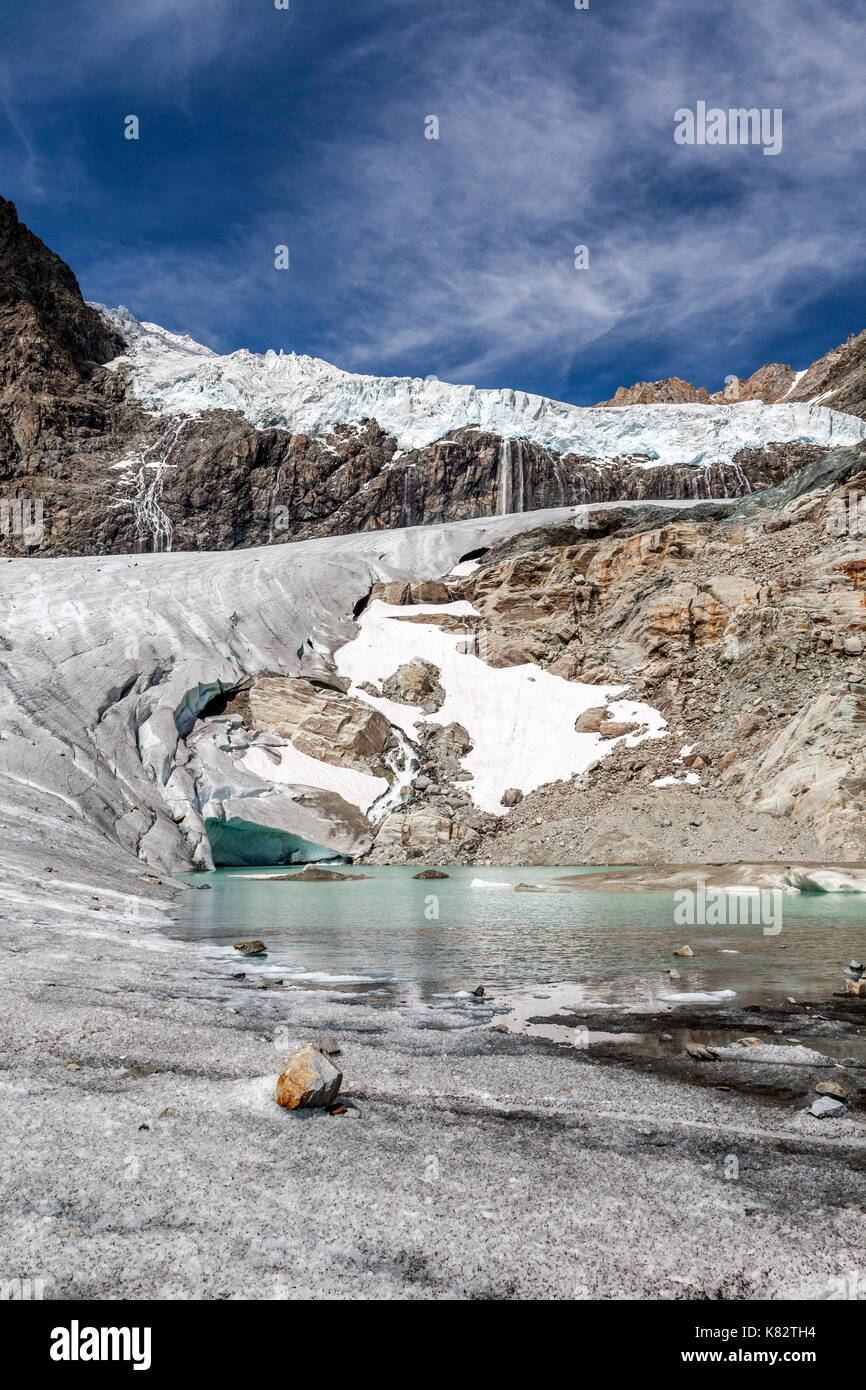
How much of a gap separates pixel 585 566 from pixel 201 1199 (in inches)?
1804

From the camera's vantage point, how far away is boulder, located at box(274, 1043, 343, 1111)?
3.60 meters

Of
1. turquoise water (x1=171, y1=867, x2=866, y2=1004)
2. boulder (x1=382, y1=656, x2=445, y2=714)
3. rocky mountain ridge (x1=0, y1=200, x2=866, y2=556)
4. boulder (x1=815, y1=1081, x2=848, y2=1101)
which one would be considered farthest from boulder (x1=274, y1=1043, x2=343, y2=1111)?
rocky mountain ridge (x1=0, y1=200, x2=866, y2=556)

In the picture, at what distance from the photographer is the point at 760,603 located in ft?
116

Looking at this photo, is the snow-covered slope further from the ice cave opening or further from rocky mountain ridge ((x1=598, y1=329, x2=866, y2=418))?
the ice cave opening

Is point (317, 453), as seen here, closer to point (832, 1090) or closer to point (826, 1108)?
point (832, 1090)

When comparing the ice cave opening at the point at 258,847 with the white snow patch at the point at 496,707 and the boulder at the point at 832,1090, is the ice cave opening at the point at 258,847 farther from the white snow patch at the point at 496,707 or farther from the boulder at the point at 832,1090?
the boulder at the point at 832,1090

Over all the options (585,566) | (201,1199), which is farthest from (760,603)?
(201,1199)

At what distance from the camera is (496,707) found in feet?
125

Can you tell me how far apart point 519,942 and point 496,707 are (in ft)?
89.7

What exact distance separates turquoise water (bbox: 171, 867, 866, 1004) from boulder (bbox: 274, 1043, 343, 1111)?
3338 millimetres

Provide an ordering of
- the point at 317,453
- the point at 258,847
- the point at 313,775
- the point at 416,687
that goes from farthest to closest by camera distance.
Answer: the point at 317,453
the point at 416,687
the point at 313,775
the point at 258,847

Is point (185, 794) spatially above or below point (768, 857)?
above

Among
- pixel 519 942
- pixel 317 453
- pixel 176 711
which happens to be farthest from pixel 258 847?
pixel 317 453

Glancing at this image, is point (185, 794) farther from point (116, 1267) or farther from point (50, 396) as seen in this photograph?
point (50, 396)
